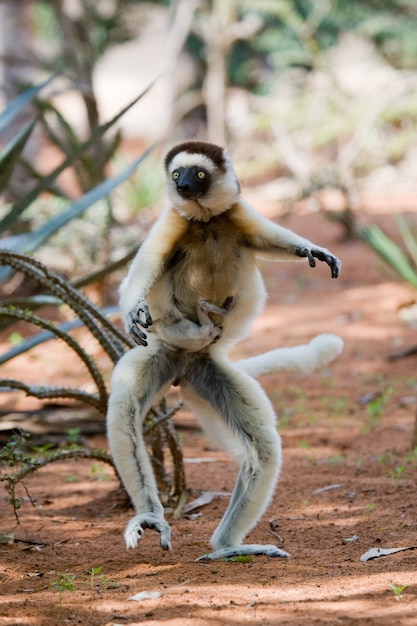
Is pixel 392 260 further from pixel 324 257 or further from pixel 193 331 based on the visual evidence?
pixel 193 331

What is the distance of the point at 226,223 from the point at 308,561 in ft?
4.54

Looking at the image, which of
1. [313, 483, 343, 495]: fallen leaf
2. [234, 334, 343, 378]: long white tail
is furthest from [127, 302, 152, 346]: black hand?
[313, 483, 343, 495]: fallen leaf

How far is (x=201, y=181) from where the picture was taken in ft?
10.8

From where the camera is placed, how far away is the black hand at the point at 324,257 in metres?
3.21

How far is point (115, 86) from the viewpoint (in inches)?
1258

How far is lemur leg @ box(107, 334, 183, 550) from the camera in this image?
2.98m

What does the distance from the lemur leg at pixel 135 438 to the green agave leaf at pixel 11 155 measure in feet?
5.27

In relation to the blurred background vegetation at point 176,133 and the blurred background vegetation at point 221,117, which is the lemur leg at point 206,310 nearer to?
the blurred background vegetation at point 176,133

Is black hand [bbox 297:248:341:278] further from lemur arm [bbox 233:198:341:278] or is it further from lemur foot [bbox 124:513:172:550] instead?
lemur foot [bbox 124:513:172:550]

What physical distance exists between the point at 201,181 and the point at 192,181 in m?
0.05

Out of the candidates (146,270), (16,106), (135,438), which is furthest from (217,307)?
(16,106)

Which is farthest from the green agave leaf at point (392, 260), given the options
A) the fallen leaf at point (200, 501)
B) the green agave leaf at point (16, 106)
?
the green agave leaf at point (16, 106)

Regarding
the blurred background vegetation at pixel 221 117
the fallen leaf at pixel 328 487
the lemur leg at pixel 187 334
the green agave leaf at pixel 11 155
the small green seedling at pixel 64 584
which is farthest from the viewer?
the blurred background vegetation at pixel 221 117

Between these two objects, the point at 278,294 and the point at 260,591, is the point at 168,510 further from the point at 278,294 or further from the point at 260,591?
the point at 278,294
